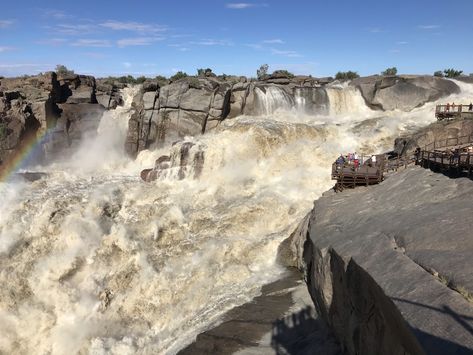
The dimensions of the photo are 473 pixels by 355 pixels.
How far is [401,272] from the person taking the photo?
27.7ft

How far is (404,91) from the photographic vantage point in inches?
1416

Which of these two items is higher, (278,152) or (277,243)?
(278,152)

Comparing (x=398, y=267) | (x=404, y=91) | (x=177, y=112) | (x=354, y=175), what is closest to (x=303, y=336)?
(x=398, y=267)

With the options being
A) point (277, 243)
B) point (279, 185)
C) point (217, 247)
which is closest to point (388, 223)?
point (277, 243)

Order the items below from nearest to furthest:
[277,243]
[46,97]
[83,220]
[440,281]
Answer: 1. [440,281]
2. [277,243]
3. [83,220]
4. [46,97]

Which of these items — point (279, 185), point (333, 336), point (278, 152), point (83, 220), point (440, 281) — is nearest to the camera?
point (440, 281)

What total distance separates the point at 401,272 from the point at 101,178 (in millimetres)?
24739

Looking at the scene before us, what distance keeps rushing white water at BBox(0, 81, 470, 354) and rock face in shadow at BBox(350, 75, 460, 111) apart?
4.21m

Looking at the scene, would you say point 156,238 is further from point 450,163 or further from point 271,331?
point 450,163

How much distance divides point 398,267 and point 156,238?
14176 millimetres

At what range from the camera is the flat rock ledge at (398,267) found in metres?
6.83

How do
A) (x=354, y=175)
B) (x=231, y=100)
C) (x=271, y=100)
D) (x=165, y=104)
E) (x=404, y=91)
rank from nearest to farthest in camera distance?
(x=354, y=175)
(x=165, y=104)
(x=231, y=100)
(x=271, y=100)
(x=404, y=91)

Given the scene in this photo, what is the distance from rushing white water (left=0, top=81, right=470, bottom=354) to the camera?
1605cm

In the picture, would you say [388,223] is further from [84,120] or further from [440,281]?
[84,120]
